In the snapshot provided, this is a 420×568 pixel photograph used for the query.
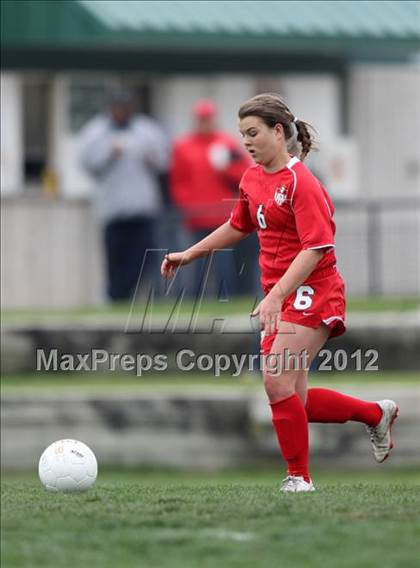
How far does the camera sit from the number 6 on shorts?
749 cm

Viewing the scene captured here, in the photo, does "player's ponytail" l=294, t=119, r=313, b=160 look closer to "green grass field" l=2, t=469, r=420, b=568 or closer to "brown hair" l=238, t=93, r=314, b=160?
"brown hair" l=238, t=93, r=314, b=160

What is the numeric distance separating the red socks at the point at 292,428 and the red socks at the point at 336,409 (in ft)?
0.95

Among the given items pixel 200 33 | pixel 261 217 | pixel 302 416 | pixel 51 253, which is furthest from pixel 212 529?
pixel 200 33

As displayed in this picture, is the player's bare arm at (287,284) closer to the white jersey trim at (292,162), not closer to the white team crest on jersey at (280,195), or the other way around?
the white team crest on jersey at (280,195)

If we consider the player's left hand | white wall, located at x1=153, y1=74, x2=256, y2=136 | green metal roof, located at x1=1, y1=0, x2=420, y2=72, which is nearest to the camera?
the player's left hand

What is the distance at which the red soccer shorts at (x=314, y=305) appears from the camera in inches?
295

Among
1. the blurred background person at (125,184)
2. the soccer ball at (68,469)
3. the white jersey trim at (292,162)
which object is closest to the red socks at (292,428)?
the soccer ball at (68,469)

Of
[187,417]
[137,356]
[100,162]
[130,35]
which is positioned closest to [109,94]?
[130,35]

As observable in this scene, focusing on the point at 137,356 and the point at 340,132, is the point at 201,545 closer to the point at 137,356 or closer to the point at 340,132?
the point at 137,356

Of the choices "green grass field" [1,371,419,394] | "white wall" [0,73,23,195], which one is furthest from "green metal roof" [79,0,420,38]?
"green grass field" [1,371,419,394]

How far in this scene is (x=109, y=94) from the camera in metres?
17.4

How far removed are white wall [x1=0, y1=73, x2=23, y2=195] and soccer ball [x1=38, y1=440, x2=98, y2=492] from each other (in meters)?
9.38

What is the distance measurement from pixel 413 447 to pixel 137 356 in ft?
9.64

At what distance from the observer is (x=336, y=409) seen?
7922mm
